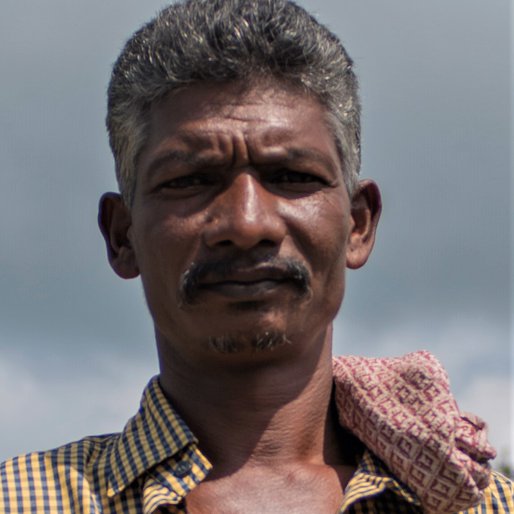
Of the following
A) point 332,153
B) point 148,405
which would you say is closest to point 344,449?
point 148,405

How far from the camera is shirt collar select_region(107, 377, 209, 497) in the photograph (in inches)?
173

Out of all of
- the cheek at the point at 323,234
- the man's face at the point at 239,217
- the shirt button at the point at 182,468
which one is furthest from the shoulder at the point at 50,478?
the cheek at the point at 323,234

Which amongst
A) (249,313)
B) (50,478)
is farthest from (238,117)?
(50,478)

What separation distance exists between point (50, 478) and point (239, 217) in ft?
3.73

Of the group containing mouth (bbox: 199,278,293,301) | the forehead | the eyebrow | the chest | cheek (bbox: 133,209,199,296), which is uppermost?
the forehead

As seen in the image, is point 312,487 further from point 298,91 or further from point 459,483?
point 298,91

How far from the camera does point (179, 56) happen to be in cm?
462

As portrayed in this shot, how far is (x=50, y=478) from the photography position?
175 inches

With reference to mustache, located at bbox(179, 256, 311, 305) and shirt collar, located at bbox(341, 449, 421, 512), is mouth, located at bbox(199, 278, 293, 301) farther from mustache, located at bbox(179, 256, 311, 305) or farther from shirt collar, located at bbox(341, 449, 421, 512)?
shirt collar, located at bbox(341, 449, 421, 512)

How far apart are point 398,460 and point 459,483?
0.82 ft

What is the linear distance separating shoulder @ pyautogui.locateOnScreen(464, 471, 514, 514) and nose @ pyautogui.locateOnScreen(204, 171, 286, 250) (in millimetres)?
1227

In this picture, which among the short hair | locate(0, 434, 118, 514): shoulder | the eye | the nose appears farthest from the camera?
the short hair

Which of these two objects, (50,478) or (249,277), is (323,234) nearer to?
(249,277)

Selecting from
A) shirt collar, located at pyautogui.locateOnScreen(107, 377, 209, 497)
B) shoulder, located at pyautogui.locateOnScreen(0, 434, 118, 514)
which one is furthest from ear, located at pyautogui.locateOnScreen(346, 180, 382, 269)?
shoulder, located at pyautogui.locateOnScreen(0, 434, 118, 514)
